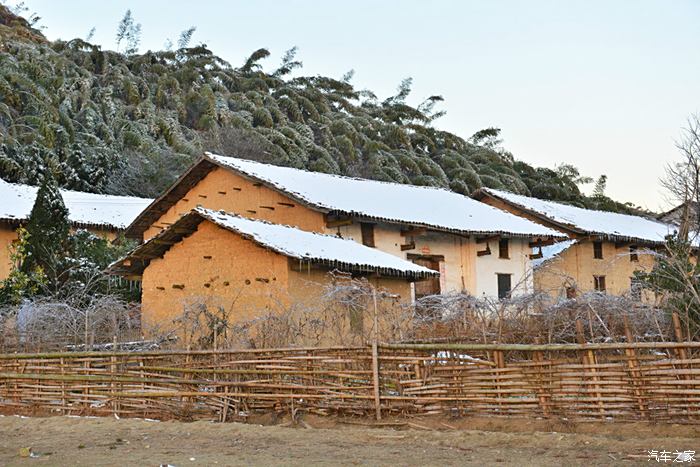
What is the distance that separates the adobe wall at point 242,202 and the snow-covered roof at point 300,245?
322cm

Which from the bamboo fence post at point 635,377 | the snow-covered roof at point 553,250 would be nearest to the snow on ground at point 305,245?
the bamboo fence post at point 635,377

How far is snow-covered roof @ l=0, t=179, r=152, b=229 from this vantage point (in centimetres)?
2564

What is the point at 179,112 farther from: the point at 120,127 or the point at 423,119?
the point at 423,119

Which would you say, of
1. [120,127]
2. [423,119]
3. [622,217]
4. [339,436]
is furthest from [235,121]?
[339,436]

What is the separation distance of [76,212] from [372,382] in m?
19.0

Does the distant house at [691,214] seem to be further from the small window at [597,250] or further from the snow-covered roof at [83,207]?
the snow-covered roof at [83,207]

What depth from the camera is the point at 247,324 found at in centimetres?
1348

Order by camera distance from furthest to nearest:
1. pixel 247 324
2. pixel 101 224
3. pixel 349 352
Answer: pixel 101 224
pixel 247 324
pixel 349 352

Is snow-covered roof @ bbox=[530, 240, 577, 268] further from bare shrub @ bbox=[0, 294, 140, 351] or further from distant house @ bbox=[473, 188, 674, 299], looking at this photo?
bare shrub @ bbox=[0, 294, 140, 351]

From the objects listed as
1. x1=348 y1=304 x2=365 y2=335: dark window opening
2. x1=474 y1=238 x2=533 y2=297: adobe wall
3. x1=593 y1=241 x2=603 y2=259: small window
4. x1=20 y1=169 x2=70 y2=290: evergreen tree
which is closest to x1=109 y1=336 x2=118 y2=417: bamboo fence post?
x1=348 y1=304 x2=365 y2=335: dark window opening

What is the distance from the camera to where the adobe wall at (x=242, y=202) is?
23594 millimetres

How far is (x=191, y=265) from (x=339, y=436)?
932cm

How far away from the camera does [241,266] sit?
1838 centimetres

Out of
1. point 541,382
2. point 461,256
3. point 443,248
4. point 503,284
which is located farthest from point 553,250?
point 541,382
